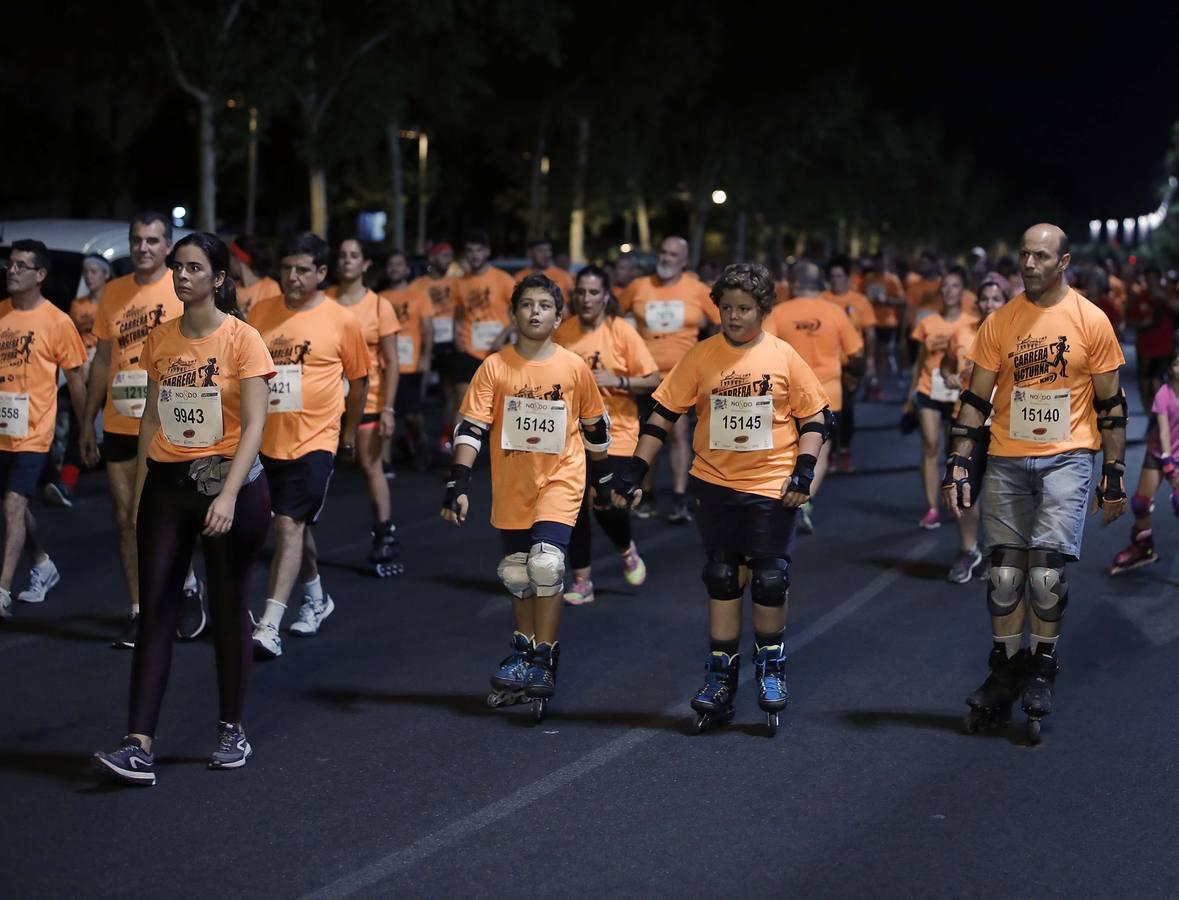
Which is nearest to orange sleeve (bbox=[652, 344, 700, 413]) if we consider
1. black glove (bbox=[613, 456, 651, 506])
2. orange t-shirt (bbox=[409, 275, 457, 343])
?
black glove (bbox=[613, 456, 651, 506])

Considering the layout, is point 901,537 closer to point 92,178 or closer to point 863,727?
point 863,727

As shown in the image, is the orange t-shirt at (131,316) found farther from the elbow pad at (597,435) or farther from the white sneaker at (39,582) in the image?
the elbow pad at (597,435)

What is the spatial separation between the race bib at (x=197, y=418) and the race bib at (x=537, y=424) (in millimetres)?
1521

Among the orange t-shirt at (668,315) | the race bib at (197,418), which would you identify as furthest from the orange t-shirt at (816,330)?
the race bib at (197,418)

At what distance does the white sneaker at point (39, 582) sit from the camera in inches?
377

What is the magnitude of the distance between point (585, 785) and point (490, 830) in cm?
61

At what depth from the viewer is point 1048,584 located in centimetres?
697

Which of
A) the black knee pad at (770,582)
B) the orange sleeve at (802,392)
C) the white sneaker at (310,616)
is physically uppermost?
the orange sleeve at (802,392)

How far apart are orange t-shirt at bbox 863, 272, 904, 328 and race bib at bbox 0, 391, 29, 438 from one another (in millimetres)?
17333

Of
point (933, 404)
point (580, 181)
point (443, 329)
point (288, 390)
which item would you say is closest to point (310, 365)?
point (288, 390)

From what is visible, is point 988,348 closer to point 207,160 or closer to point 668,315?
point 668,315

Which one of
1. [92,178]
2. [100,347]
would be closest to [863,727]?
[100,347]

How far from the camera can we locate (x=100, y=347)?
8484 mm

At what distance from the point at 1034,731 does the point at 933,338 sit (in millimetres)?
5880
